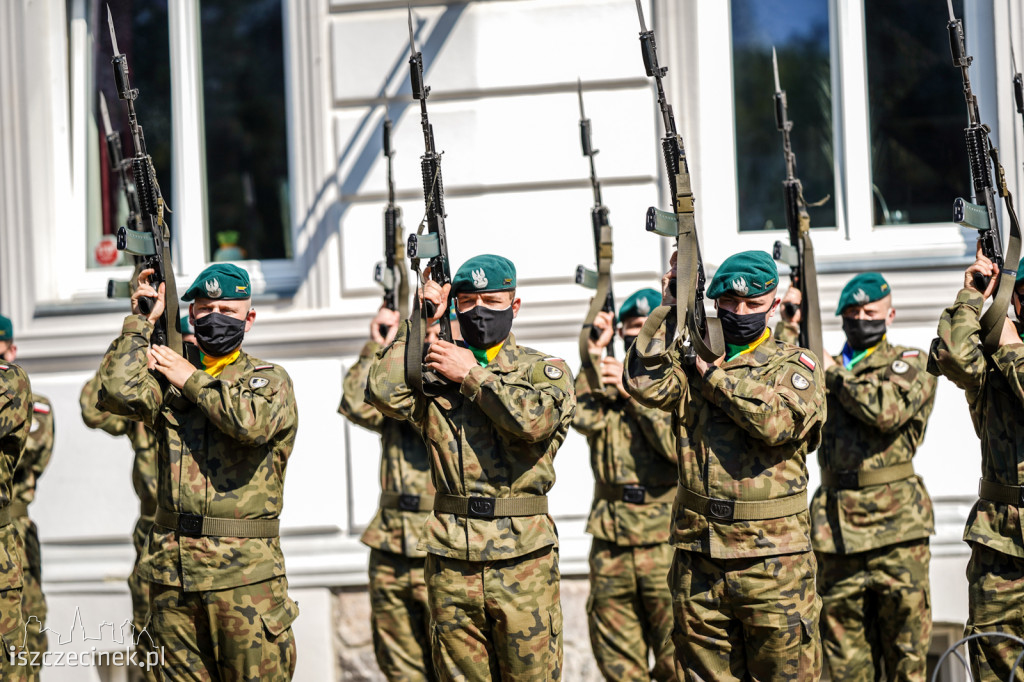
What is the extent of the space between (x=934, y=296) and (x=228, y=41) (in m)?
4.81

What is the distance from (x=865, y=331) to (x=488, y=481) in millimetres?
2284

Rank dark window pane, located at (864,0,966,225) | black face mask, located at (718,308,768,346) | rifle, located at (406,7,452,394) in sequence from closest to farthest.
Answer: rifle, located at (406,7,452,394) < black face mask, located at (718,308,768,346) < dark window pane, located at (864,0,966,225)

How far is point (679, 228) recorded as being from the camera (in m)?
4.32

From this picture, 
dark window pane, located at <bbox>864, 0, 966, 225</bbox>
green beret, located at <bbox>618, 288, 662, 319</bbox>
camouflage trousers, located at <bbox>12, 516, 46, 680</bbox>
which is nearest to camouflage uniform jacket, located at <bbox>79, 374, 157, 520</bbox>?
camouflage trousers, located at <bbox>12, 516, 46, 680</bbox>

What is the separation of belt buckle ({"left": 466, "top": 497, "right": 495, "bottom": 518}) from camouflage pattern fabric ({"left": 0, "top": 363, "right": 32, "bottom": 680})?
214cm

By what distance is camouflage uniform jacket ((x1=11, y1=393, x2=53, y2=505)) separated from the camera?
582 centimetres

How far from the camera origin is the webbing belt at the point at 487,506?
4.23m

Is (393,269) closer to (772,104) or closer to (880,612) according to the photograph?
(772,104)

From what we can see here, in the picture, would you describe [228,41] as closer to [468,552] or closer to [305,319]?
[305,319]

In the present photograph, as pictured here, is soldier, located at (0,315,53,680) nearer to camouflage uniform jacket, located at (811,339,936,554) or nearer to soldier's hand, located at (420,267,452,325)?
soldier's hand, located at (420,267,452,325)

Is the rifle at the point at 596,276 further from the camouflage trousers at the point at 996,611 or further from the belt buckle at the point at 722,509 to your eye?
the camouflage trousers at the point at 996,611

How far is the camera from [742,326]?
439 cm

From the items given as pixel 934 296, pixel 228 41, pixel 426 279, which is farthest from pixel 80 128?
pixel 934 296

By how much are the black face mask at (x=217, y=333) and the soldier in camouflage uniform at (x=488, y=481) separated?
2.13 feet
